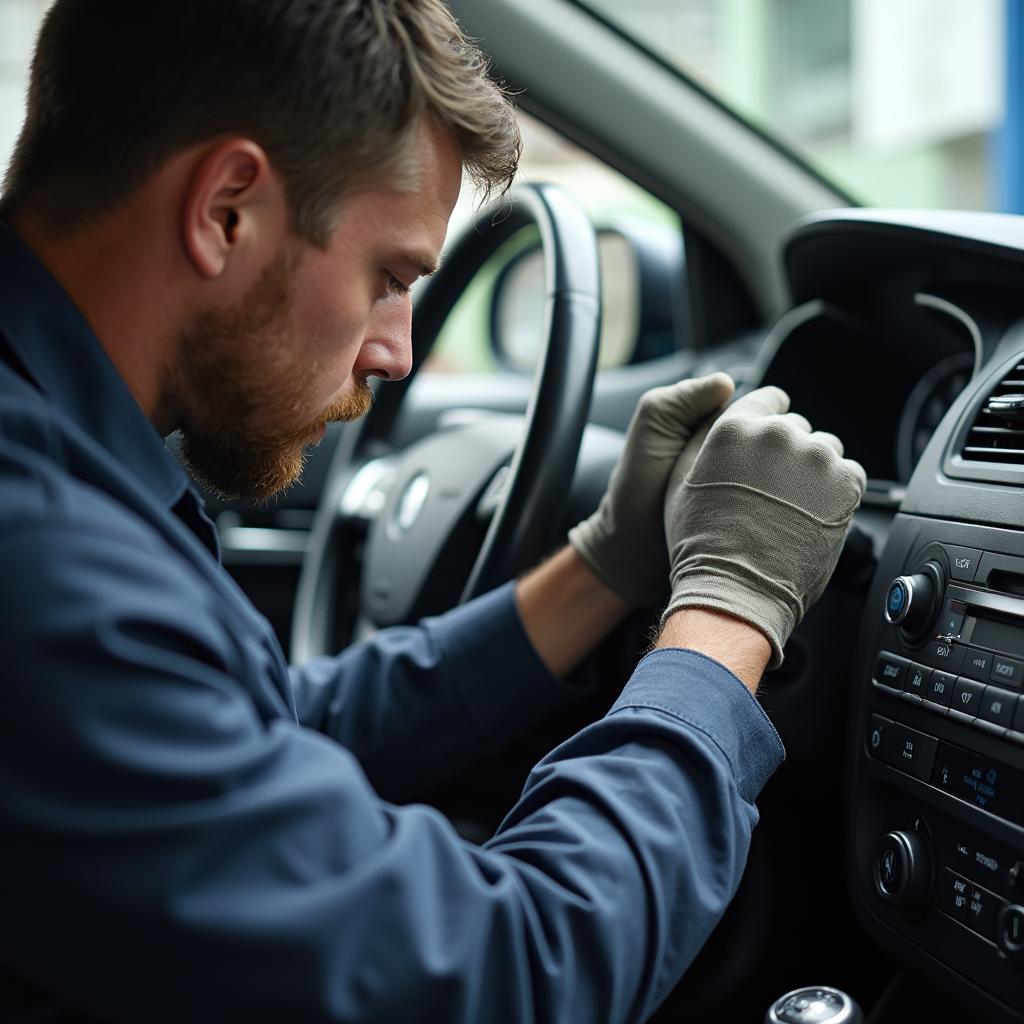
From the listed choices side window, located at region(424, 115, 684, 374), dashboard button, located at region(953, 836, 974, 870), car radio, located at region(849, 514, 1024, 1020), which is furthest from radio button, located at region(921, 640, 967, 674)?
side window, located at region(424, 115, 684, 374)

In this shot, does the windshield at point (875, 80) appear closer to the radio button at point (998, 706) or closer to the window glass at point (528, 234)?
the window glass at point (528, 234)

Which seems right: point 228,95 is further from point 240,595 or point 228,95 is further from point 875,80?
point 875,80

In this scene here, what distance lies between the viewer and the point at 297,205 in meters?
0.74

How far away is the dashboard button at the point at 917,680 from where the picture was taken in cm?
85

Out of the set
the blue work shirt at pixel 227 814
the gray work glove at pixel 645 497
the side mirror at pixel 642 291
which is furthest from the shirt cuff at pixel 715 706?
the side mirror at pixel 642 291

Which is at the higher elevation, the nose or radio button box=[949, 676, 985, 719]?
the nose

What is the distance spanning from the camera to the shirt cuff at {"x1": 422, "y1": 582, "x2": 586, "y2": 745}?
1115 mm

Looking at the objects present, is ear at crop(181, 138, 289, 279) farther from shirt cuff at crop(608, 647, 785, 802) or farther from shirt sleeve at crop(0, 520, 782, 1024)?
shirt cuff at crop(608, 647, 785, 802)

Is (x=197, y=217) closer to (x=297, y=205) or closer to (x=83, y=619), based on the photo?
(x=297, y=205)

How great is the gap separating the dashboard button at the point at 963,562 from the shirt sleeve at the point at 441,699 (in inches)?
15.4

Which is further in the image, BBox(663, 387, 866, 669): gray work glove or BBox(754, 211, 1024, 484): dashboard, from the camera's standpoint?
BBox(754, 211, 1024, 484): dashboard

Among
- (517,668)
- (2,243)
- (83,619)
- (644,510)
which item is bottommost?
(517,668)

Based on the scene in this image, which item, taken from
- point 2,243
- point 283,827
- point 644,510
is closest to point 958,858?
point 644,510

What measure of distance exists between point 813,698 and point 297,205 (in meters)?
0.58
